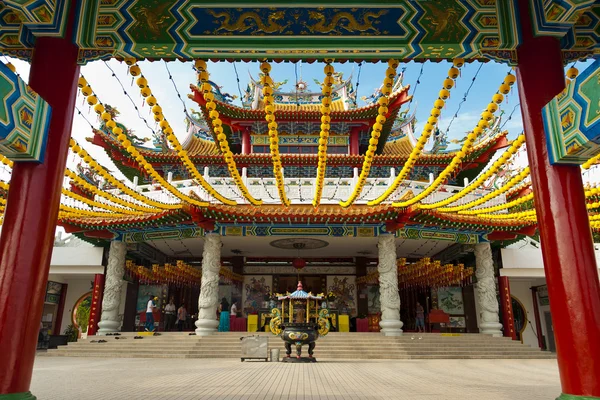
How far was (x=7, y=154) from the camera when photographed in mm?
3965

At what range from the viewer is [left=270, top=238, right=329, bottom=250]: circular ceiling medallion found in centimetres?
1478

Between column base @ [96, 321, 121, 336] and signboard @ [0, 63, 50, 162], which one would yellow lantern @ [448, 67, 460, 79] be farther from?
column base @ [96, 321, 121, 336]

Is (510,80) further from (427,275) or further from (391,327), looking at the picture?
(427,275)

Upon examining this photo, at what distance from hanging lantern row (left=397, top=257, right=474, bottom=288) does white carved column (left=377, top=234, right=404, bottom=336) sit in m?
1.87

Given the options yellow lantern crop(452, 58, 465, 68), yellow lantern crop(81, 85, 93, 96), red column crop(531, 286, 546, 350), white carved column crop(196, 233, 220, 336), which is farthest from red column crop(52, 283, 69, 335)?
red column crop(531, 286, 546, 350)

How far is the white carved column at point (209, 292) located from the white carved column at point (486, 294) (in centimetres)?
824

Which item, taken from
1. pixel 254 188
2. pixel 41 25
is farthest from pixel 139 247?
pixel 41 25

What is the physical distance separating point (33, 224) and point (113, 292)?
10.3m

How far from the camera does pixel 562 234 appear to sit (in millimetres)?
4000

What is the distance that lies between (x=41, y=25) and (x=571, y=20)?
5.51m

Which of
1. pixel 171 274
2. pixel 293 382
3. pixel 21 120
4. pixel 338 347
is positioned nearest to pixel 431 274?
pixel 338 347

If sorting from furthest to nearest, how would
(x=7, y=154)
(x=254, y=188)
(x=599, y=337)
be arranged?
(x=254, y=188) → (x=7, y=154) → (x=599, y=337)

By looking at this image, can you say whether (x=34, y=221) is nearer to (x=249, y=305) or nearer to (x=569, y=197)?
(x=569, y=197)

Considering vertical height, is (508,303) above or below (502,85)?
below
